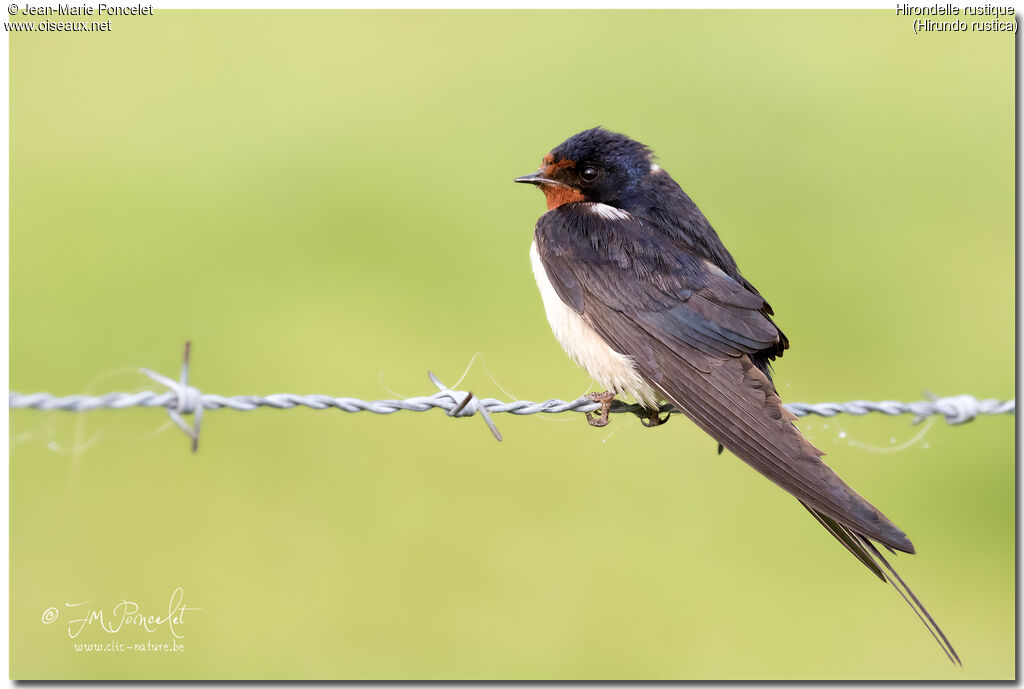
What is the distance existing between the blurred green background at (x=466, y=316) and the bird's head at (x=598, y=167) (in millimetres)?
1079

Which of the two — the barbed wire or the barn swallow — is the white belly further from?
the barbed wire

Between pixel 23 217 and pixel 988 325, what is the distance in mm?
6040

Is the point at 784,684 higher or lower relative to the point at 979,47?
lower

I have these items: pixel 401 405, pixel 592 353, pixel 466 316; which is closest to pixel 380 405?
pixel 401 405

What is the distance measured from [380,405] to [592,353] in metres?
1.01

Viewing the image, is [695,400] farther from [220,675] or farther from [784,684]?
[220,675]

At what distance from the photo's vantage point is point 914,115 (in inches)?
305

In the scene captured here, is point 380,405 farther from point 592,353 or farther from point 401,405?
point 592,353

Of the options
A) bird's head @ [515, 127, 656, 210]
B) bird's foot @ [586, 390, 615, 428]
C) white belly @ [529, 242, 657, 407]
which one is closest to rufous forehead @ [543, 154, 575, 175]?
bird's head @ [515, 127, 656, 210]

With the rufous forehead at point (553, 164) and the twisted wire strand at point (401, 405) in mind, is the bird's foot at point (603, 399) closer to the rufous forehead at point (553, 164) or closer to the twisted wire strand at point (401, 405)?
the twisted wire strand at point (401, 405)

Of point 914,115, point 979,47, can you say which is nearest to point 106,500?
point 914,115

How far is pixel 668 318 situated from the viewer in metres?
3.15

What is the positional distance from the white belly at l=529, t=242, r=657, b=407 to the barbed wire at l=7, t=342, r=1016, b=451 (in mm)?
106

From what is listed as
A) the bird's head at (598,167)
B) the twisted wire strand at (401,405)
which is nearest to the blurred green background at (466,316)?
the twisted wire strand at (401,405)
